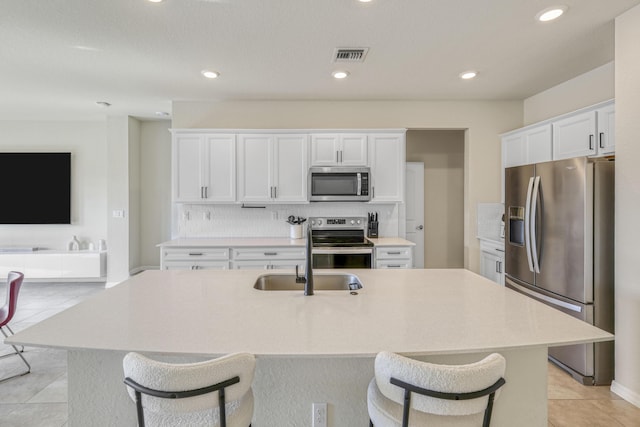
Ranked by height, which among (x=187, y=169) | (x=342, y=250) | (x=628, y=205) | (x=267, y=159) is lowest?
(x=342, y=250)

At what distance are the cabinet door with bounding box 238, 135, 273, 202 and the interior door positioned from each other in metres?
2.32

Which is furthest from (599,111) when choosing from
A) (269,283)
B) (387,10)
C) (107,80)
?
(107,80)

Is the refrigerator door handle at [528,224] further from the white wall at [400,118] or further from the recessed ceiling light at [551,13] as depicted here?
the white wall at [400,118]

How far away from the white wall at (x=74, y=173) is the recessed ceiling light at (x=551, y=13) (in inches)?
240

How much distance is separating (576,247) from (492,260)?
4.82ft

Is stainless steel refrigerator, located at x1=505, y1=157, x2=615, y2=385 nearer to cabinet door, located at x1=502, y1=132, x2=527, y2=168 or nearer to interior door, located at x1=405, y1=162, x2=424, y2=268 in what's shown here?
cabinet door, located at x1=502, y1=132, x2=527, y2=168

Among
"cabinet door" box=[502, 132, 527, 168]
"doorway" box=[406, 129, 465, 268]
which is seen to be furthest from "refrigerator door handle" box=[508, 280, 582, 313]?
"doorway" box=[406, 129, 465, 268]

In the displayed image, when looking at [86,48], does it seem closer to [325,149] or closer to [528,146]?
[325,149]

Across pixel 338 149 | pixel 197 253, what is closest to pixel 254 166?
pixel 338 149

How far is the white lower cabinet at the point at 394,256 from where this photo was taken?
12.5 ft

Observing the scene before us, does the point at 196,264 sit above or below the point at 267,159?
below

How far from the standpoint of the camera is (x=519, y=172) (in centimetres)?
316

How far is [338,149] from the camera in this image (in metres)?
Result: 4.14

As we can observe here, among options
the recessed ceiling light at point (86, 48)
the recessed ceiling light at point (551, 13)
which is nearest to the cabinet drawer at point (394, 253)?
the recessed ceiling light at point (551, 13)
